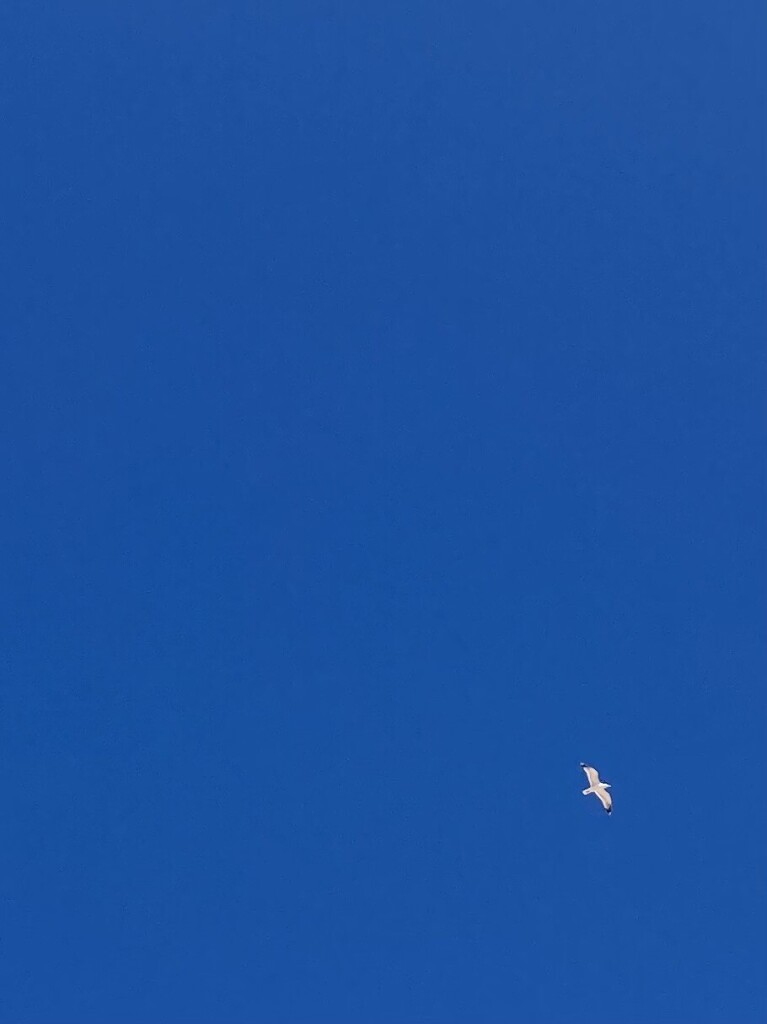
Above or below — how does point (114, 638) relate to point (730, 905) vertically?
above

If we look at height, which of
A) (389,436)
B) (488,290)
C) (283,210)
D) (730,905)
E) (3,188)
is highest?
(3,188)

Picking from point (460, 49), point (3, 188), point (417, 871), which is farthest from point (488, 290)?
point (417, 871)

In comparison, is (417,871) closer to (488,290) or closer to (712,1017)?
(712,1017)

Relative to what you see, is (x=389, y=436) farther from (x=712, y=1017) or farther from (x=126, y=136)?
(x=712, y=1017)

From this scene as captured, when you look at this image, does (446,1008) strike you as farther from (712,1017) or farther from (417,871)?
(712,1017)

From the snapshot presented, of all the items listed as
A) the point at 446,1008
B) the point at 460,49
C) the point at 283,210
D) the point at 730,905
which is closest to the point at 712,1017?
the point at 730,905

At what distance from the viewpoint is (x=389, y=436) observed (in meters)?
4.34

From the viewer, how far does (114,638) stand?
4277mm

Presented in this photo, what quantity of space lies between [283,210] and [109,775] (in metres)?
2.37

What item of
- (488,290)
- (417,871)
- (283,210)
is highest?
(283,210)

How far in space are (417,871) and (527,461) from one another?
1.70 metres

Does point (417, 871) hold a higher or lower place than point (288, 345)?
lower

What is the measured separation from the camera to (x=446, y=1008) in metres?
4.24

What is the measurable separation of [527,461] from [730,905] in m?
1.95
